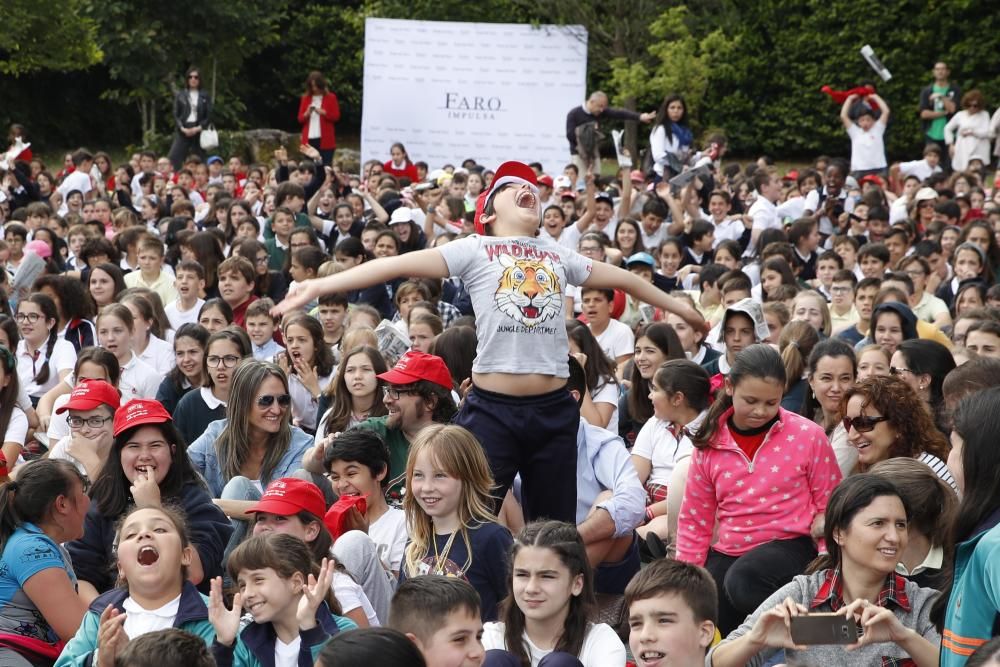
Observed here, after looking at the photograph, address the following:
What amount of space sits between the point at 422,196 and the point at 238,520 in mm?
10954

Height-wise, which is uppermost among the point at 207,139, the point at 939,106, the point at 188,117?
the point at 939,106

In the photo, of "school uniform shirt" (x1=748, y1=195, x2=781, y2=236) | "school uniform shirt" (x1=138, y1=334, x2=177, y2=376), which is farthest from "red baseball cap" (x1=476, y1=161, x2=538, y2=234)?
"school uniform shirt" (x1=748, y1=195, x2=781, y2=236)

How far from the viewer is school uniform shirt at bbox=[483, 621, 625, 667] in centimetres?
423

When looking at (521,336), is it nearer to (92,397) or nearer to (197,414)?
(92,397)

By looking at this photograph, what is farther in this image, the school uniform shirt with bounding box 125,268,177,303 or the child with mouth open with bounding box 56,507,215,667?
the school uniform shirt with bounding box 125,268,177,303

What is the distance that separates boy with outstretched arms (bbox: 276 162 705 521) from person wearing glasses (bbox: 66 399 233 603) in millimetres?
1092

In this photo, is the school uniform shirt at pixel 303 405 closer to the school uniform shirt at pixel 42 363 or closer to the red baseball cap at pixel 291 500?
the school uniform shirt at pixel 42 363

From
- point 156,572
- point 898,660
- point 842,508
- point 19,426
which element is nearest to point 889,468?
point 842,508

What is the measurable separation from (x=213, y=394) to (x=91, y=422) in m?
0.99

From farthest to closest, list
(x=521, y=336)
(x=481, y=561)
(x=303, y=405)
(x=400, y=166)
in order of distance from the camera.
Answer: (x=400, y=166) → (x=303, y=405) → (x=521, y=336) → (x=481, y=561)

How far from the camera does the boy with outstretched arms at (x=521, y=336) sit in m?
5.29

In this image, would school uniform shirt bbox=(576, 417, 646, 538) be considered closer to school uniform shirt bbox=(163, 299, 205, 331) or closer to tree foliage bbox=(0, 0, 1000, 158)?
school uniform shirt bbox=(163, 299, 205, 331)

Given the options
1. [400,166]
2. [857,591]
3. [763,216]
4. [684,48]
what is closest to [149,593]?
[857,591]

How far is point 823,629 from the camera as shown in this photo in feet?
12.0
